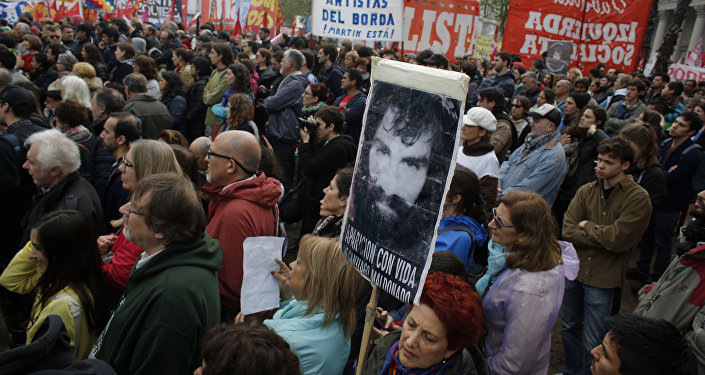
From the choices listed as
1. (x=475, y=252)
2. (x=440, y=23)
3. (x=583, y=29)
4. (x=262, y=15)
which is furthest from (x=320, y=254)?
(x=262, y=15)

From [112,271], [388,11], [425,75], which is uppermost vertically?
[388,11]

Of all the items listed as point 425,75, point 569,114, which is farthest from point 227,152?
point 569,114

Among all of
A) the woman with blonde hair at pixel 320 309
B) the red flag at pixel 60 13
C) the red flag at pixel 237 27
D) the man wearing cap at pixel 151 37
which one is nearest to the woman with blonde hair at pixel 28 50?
the man wearing cap at pixel 151 37

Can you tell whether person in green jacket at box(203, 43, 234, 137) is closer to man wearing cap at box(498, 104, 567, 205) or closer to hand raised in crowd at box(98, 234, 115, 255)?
man wearing cap at box(498, 104, 567, 205)

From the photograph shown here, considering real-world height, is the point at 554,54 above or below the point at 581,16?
below

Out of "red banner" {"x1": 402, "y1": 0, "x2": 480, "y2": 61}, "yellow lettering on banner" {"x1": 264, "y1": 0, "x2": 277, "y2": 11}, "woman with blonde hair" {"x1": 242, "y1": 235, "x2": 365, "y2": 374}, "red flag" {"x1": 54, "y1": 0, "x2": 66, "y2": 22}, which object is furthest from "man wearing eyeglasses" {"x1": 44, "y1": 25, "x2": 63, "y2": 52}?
"woman with blonde hair" {"x1": 242, "y1": 235, "x2": 365, "y2": 374}

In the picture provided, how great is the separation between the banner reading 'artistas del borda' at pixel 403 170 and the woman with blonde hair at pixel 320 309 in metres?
0.45

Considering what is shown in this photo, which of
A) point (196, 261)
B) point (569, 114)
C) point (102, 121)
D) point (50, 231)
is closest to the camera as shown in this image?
point (196, 261)

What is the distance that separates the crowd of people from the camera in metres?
2.11

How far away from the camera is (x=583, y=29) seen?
966 centimetres

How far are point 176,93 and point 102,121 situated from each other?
230 cm

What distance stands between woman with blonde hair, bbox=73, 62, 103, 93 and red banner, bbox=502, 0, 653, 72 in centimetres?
722

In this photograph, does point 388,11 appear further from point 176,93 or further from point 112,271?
point 112,271

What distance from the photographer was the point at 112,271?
281 centimetres
